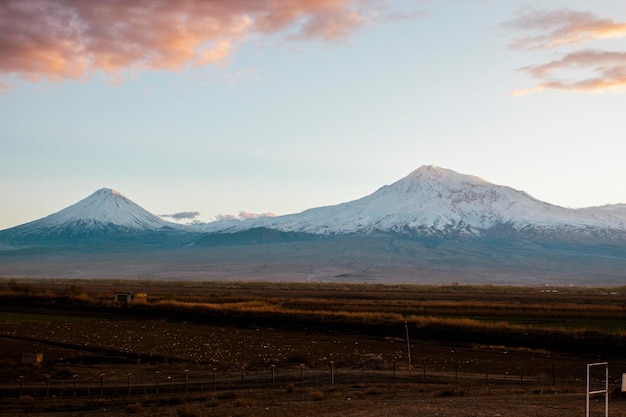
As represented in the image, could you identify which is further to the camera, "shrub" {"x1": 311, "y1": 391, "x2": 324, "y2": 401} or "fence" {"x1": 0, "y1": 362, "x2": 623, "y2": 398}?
"fence" {"x1": 0, "y1": 362, "x2": 623, "y2": 398}

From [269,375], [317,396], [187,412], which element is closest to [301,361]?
[269,375]

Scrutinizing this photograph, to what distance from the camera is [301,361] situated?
133ft

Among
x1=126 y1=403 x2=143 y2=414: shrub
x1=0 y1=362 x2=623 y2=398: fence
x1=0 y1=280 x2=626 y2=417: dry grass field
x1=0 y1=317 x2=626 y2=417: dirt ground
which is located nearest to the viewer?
x1=126 y1=403 x2=143 y2=414: shrub

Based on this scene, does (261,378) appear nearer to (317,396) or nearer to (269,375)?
(269,375)

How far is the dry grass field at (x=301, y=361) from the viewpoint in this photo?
26.5 metres

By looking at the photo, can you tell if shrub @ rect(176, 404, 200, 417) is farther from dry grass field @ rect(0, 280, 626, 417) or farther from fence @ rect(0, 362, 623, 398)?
fence @ rect(0, 362, 623, 398)

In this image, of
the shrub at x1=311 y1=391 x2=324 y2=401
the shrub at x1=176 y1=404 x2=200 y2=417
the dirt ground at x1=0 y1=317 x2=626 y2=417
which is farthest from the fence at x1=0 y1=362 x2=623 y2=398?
the shrub at x1=176 y1=404 x2=200 y2=417

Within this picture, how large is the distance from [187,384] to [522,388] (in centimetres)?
1321

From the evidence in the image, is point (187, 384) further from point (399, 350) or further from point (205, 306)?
point (205, 306)

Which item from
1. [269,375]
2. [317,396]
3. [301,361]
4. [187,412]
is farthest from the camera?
[301,361]

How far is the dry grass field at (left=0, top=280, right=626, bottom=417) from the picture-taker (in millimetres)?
26453

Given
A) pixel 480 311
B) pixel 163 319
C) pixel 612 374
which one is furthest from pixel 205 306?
pixel 612 374

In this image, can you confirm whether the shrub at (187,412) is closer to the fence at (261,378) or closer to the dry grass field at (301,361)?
the dry grass field at (301,361)

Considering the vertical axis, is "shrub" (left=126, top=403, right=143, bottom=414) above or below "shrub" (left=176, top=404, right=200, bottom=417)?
below
